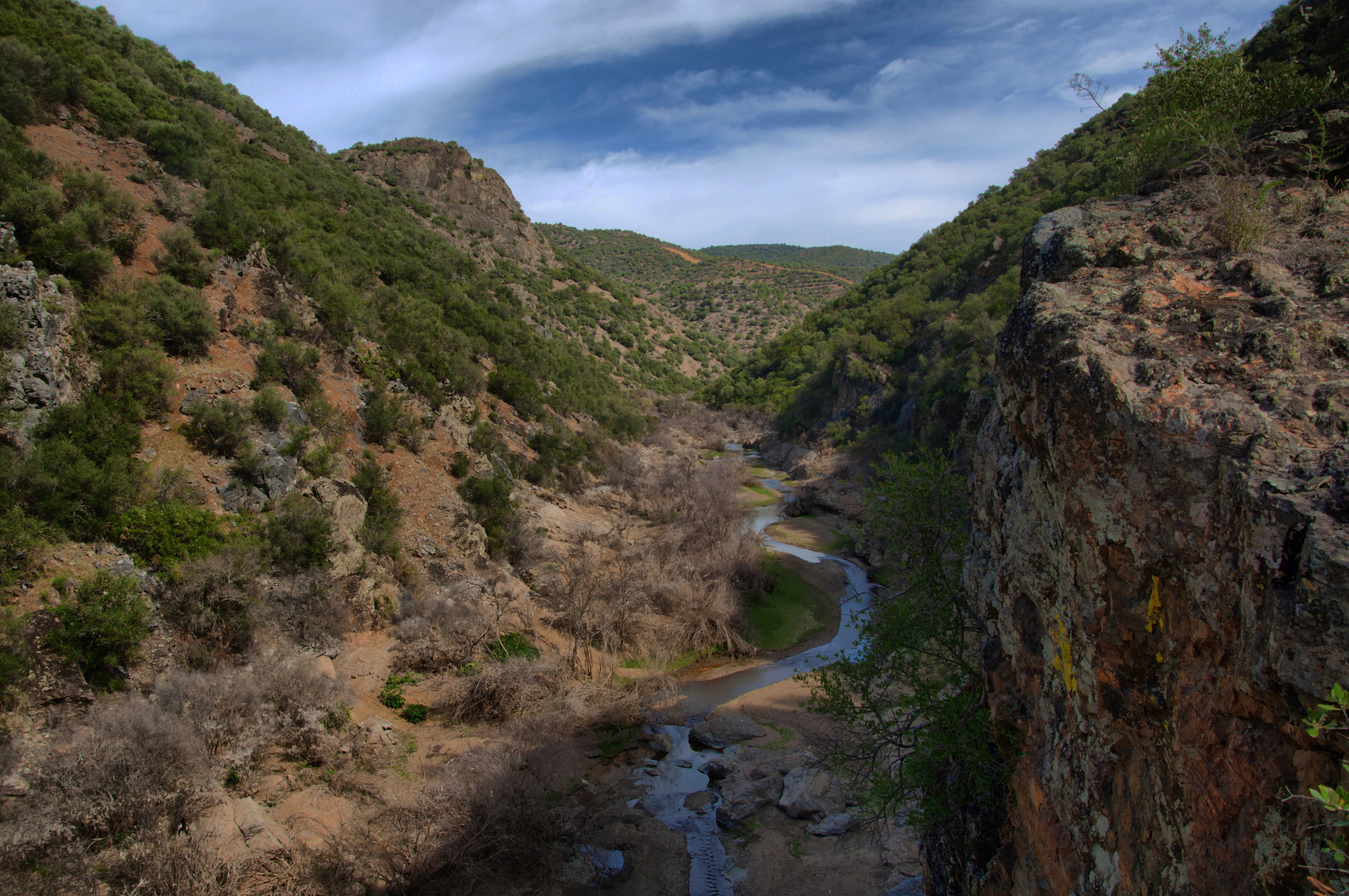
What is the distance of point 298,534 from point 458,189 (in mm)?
51886

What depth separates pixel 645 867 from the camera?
11.4 m

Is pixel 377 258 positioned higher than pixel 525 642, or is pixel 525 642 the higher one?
pixel 377 258

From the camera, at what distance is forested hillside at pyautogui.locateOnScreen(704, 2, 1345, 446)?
712 centimetres

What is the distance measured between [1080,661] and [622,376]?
52330 millimetres

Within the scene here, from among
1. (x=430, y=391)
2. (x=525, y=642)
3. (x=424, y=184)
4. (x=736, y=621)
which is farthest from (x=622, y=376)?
(x=525, y=642)

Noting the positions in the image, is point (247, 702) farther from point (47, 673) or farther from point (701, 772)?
point (701, 772)

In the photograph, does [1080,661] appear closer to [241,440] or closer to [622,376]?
[241,440]

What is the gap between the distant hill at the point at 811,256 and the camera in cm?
13689

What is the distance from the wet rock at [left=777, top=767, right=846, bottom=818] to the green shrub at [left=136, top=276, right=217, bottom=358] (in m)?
17.5

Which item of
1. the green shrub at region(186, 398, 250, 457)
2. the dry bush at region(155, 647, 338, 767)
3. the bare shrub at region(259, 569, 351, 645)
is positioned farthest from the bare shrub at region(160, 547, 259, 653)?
the green shrub at region(186, 398, 250, 457)

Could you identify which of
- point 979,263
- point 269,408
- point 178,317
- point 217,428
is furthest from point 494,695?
point 979,263

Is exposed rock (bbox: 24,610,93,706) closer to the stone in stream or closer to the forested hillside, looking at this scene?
the stone in stream

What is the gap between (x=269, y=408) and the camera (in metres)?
15.3

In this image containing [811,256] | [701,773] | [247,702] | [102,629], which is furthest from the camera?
[811,256]
